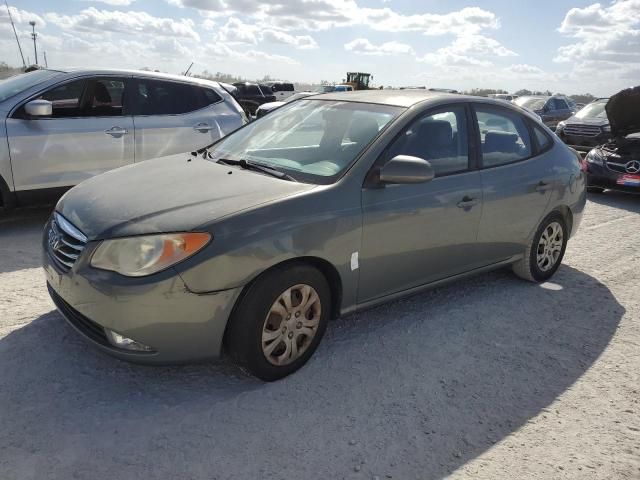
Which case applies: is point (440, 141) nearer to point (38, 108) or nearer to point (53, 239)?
point (53, 239)

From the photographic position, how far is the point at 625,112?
8.95 metres

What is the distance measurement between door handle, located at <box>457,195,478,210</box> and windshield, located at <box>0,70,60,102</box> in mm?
4417

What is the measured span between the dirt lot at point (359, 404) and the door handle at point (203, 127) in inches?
118

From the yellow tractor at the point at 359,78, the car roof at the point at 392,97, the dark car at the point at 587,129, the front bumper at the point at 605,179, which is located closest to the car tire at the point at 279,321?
the car roof at the point at 392,97

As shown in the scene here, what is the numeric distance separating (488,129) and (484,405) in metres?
2.14

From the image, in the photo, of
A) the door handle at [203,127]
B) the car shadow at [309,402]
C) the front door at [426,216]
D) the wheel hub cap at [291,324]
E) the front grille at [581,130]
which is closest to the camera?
the car shadow at [309,402]

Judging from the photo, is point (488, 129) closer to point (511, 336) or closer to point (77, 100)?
point (511, 336)

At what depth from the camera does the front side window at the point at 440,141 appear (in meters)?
3.61

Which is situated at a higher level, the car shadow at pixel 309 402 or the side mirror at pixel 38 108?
the side mirror at pixel 38 108

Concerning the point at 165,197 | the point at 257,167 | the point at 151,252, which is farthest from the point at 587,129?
the point at 151,252

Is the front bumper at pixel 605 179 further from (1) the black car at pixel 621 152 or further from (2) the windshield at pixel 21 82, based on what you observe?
(2) the windshield at pixel 21 82

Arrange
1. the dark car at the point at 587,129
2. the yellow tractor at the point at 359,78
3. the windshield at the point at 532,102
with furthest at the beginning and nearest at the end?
the yellow tractor at the point at 359,78
the windshield at the point at 532,102
the dark car at the point at 587,129

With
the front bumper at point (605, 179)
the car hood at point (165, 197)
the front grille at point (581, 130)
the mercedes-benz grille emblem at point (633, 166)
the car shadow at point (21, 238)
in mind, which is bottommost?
the car shadow at point (21, 238)

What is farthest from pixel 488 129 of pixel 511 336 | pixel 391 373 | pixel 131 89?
pixel 131 89
